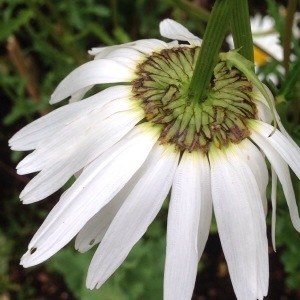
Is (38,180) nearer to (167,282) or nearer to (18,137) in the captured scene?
(18,137)

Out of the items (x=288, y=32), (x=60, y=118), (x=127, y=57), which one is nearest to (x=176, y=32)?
(x=127, y=57)

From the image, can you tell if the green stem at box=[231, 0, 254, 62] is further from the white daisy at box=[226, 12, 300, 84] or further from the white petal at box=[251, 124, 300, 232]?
the white daisy at box=[226, 12, 300, 84]

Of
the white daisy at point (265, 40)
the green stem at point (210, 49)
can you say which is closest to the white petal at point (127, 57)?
the green stem at point (210, 49)

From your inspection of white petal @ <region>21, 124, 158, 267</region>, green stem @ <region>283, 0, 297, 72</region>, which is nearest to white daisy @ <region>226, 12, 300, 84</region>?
green stem @ <region>283, 0, 297, 72</region>

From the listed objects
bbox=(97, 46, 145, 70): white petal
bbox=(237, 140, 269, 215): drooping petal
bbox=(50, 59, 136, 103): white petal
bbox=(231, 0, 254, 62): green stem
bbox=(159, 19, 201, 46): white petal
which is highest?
bbox=(231, 0, 254, 62): green stem

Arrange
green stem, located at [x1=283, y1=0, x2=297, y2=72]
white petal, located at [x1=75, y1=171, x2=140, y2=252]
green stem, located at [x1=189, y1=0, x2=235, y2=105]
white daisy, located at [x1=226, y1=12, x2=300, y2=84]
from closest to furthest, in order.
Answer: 1. green stem, located at [x1=189, y1=0, x2=235, y2=105]
2. white petal, located at [x1=75, y1=171, x2=140, y2=252]
3. green stem, located at [x1=283, y1=0, x2=297, y2=72]
4. white daisy, located at [x1=226, y1=12, x2=300, y2=84]

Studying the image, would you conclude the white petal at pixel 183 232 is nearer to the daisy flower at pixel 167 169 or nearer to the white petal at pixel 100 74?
the daisy flower at pixel 167 169

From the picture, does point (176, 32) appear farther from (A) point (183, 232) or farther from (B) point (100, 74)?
(A) point (183, 232)
